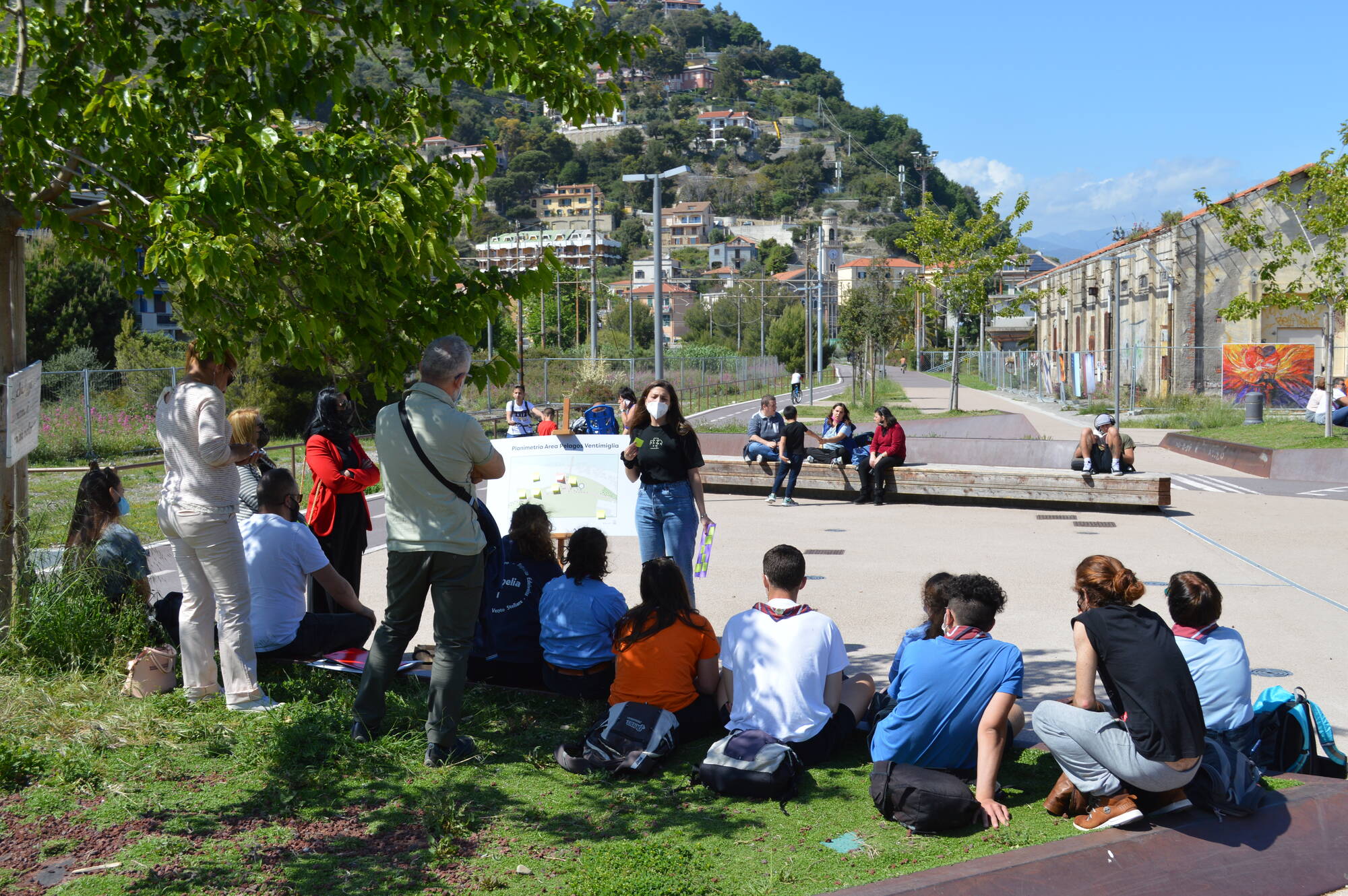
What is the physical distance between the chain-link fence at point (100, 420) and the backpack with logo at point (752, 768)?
60.6 feet

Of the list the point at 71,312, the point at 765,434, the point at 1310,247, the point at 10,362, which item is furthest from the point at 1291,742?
the point at 71,312

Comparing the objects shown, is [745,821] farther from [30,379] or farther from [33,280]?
[33,280]

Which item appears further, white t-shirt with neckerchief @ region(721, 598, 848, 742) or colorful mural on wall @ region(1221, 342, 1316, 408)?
colorful mural on wall @ region(1221, 342, 1316, 408)

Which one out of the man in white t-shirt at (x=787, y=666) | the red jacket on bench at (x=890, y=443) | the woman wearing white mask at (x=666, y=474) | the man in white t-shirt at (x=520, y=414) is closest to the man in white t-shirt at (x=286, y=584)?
the woman wearing white mask at (x=666, y=474)

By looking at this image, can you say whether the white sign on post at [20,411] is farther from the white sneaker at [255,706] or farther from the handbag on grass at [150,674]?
the white sneaker at [255,706]

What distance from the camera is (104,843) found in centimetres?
416

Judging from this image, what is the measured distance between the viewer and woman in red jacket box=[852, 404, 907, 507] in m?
15.9

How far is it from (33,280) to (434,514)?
4027 centimetres

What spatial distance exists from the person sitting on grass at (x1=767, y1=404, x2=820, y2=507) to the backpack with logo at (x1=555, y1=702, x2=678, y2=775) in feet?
36.4

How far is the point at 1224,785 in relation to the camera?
425 cm

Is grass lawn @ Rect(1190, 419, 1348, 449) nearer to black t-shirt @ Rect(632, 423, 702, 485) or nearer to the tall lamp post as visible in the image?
the tall lamp post

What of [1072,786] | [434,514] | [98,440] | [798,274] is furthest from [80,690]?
[798,274]

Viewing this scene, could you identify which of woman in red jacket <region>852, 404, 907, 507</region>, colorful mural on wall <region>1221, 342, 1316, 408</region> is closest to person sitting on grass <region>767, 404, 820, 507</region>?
woman in red jacket <region>852, 404, 907, 507</region>

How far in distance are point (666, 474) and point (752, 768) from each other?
3.11 m
